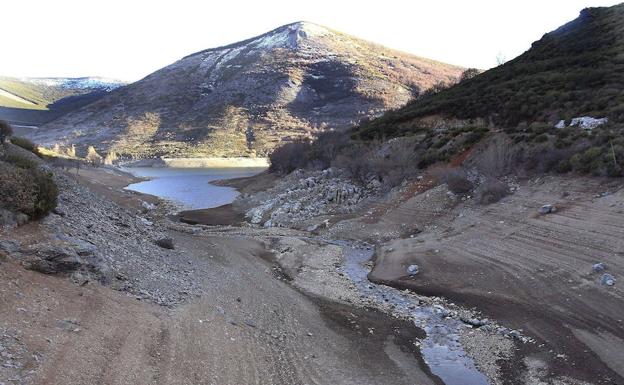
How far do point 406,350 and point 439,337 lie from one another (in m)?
Answer: 1.58

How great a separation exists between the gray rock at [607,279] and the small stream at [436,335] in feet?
14.3

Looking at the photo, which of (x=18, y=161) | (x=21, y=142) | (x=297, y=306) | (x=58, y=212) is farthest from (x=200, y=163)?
(x=297, y=306)

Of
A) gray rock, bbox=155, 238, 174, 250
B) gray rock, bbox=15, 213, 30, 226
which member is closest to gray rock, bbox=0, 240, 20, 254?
gray rock, bbox=15, 213, 30, 226

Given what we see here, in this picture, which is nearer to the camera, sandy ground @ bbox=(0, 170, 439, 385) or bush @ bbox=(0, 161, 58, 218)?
sandy ground @ bbox=(0, 170, 439, 385)

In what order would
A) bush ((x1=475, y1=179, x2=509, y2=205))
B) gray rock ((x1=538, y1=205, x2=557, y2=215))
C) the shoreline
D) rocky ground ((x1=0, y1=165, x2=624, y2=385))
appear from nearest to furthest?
rocky ground ((x1=0, y1=165, x2=624, y2=385)) < gray rock ((x1=538, y1=205, x2=557, y2=215)) < bush ((x1=475, y1=179, x2=509, y2=205)) < the shoreline

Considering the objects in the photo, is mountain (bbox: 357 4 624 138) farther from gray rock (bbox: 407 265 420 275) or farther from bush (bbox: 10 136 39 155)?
bush (bbox: 10 136 39 155)

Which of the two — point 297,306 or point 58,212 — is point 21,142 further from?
point 297,306

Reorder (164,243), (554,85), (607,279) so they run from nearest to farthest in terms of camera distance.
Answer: (607,279) < (164,243) < (554,85)

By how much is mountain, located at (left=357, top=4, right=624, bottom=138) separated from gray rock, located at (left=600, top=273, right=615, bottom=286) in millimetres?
20998

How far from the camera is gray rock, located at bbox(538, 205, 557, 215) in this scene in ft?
68.5

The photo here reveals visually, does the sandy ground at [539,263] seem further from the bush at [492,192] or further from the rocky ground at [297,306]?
the bush at [492,192]

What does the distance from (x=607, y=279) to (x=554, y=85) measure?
1603 inches

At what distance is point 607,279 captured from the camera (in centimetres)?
1430

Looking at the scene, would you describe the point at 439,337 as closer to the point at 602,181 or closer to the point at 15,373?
the point at 15,373
